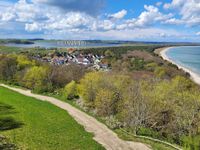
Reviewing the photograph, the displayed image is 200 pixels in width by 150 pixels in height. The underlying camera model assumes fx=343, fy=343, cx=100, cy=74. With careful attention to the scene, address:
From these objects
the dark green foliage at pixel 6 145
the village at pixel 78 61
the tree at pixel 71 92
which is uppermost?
the dark green foliage at pixel 6 145

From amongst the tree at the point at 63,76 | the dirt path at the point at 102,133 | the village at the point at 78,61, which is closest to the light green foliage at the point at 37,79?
the tree at the point at 63,76

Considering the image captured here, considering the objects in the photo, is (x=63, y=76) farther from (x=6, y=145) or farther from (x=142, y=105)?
(x=6, y=145)

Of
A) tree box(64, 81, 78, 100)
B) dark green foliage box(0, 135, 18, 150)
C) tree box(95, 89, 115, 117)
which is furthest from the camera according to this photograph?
tree box(64, 81, 78, 100)

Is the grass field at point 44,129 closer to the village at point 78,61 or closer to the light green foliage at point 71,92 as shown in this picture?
the light green foliage at point 71,92

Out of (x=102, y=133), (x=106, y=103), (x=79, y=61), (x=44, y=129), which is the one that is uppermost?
(x=106, y=103)

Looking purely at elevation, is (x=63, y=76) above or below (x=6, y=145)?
below

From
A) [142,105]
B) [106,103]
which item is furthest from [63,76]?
[142,105]

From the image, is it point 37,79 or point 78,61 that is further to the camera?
point 78,61

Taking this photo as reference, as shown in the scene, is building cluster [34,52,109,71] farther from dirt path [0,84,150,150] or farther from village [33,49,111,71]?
dirt path [0,84,150,150]

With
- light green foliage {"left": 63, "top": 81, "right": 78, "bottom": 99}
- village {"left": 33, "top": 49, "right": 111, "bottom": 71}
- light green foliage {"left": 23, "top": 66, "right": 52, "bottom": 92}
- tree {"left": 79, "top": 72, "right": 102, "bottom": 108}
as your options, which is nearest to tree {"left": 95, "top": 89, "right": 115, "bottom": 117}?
tree {"left": 79, "top": 72, "right": 102, "bottom": 108}
